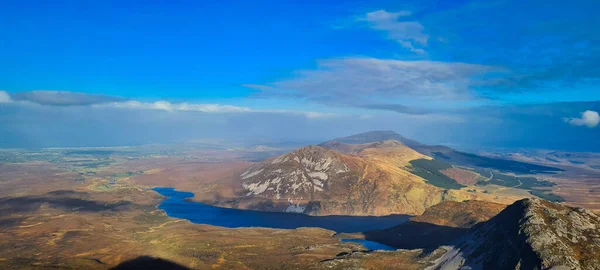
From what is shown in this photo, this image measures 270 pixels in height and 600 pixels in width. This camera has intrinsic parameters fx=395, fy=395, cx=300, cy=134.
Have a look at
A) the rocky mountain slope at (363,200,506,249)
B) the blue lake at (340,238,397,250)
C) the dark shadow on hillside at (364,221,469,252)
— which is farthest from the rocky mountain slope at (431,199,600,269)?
the rocky mountain slope at (363,200,506,249)

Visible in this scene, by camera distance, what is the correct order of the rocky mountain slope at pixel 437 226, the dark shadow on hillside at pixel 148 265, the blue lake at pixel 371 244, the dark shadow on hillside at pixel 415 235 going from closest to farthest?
the dark shadow on hillside at pixel 148 265 → the blue lake at pixel 371 244 → the dark shadow on hillside at pixel 415 235 → the rocky mountain slope at pixel 437 226

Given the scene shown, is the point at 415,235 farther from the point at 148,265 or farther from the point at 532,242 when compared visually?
the point at 148,265

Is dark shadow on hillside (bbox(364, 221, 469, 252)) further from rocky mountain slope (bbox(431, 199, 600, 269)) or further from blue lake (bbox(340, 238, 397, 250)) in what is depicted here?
rocky mountain slope (bbox(431, 199, 600, 269))

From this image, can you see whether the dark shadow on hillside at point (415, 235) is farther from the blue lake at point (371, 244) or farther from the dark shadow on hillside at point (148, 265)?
the dark shadow on hillside at point (148, 265)

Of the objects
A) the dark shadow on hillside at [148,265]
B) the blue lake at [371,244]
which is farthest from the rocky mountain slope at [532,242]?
the dark shadow on hillside at [148,265]

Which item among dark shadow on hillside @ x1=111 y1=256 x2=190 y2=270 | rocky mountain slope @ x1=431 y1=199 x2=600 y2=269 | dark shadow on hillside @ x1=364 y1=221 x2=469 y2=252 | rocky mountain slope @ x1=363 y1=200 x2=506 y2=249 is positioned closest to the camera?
rocky mountain slope @ x1=431 y1=199 x2=600 y2=269

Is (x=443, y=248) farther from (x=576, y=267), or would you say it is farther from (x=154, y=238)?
(x=154, y=238)
